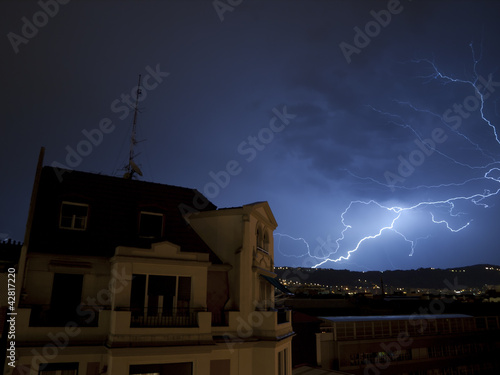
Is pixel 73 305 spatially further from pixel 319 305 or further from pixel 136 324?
pixel 319 305

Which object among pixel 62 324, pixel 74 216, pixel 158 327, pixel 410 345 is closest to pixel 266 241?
pixel 158 327

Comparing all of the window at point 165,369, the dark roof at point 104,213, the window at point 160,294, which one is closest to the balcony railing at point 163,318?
the window at point 160,294

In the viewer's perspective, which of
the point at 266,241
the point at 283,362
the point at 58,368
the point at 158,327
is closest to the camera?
the point at 58,368

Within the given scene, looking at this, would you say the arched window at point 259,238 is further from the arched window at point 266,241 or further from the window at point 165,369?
the window at point 165,369

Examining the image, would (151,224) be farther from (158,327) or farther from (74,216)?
(158,327)

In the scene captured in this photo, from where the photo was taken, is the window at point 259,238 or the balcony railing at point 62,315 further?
the window at point 259,238

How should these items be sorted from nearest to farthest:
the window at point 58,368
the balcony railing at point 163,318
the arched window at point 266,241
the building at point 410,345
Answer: the window at point 58,368
the balcony railing at point 163,318
the arched window at point 266,241
the building at point 410,345

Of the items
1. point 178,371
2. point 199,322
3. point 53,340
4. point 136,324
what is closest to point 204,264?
point 199,322
